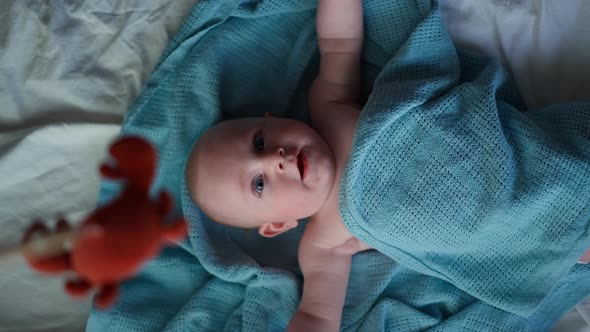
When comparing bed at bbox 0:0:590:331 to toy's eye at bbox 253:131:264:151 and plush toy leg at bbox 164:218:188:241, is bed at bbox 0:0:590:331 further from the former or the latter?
plush toy leg at bbox 164:218:188:241

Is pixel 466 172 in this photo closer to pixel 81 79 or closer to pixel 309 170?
pixel 309 170

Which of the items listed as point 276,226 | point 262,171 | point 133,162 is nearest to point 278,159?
point 262,171

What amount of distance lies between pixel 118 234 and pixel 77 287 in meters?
0.07

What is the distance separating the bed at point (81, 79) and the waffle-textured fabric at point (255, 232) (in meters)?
0.09

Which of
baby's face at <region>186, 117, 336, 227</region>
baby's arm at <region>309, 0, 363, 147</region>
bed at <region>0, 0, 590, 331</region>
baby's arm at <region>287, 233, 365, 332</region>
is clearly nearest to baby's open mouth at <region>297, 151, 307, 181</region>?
baby's face at <region>186, 117, 336, 227</region>

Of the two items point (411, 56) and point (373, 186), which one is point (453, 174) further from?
point (411, 56)

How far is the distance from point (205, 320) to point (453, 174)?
24.7 inches

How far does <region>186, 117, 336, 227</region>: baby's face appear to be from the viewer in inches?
37.3

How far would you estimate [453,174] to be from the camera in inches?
38.2

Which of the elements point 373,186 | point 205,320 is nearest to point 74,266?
point 373,186

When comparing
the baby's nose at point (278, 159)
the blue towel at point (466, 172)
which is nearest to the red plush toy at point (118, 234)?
the baby's nose at point (278, 159)

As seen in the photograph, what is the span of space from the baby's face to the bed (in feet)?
1.11

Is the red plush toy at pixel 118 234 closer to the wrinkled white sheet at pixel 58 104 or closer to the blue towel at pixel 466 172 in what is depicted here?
the blue towel at pixel 466 172

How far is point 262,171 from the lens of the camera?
951mm
